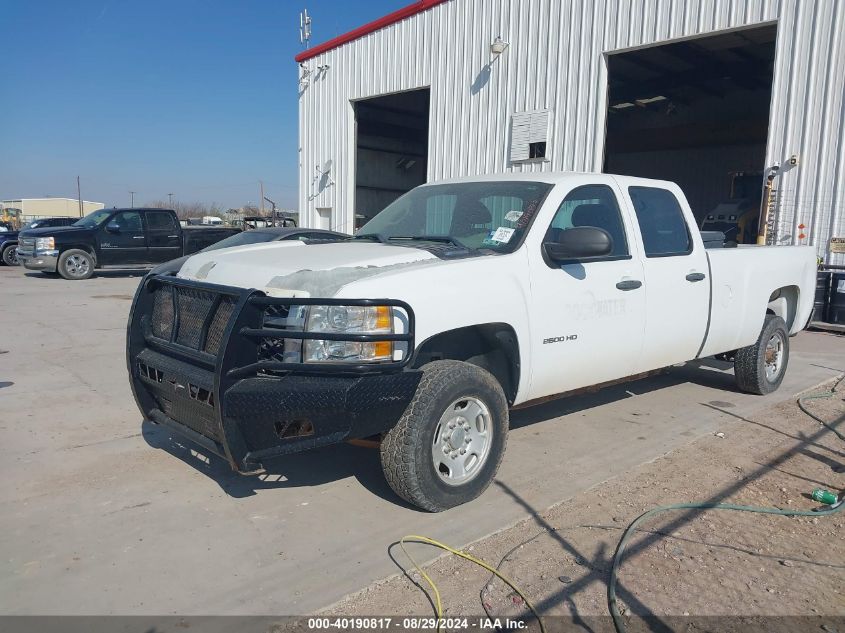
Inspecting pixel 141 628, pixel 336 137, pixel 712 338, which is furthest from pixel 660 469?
pixel 336 137

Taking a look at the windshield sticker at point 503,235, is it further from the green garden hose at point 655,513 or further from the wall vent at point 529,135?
the wall vent at point 529,135

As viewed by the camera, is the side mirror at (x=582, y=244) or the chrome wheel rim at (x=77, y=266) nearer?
the side mirror at (x=582, y=244)

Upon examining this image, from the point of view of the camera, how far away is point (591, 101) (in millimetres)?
13547

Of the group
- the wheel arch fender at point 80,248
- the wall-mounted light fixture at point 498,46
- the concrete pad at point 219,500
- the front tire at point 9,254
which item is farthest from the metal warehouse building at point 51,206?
the concrete pad at point 219,500

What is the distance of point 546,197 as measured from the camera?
431cm

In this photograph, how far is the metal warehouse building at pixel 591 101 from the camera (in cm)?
1107

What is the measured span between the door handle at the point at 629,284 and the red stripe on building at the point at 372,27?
1372cm

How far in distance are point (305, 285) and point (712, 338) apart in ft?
12.3

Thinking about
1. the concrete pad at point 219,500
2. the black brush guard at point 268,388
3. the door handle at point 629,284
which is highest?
the door handle at point 629,284

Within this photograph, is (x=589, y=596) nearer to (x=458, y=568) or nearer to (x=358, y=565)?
(x=458, y=568)

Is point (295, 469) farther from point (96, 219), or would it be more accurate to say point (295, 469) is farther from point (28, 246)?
point (96, 219)

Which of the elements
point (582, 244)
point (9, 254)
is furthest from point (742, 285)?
point (9, 254)

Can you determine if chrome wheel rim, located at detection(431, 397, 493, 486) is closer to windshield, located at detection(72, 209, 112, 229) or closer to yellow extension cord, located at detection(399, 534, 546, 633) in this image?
yellow extension cord, located at detection(399, 534, 546, 633)

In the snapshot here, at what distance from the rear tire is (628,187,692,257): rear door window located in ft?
5.41
